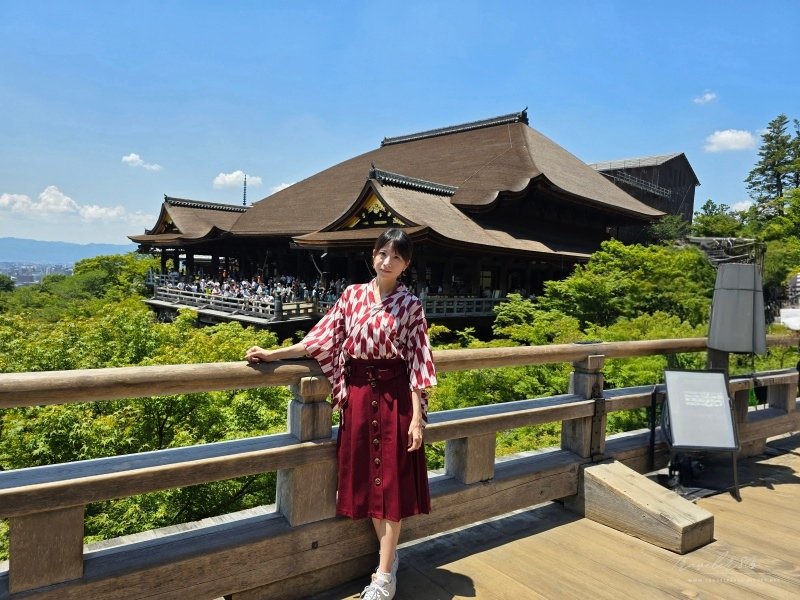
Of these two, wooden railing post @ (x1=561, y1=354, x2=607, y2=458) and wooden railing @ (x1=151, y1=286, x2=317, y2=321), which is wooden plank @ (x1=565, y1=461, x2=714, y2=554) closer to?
wooden railing post @ (x1=561, y1=354, x2=607, y2=458)

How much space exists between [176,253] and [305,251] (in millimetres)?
11375

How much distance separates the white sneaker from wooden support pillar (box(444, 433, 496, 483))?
28.9 inches

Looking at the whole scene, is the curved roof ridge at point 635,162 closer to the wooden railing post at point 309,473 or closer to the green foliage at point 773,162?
the green foliage at point 773,162

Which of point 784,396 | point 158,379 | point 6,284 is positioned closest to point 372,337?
point 158,379

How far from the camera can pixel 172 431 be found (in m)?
5.74

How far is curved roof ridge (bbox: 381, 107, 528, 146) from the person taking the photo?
28547 millimetres

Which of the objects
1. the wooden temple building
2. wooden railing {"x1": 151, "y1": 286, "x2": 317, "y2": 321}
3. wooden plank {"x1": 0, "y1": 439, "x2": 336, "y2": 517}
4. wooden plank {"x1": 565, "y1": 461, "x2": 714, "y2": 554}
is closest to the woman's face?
wooden plank {"x1": 0, "y1": 439, "x2": 336, "y2": 517}

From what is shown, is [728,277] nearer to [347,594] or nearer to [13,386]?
[347,594]

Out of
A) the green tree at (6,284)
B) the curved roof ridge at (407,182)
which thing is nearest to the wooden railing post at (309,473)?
the curved roof ridge at (407,182)

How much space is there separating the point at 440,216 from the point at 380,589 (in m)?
16.8

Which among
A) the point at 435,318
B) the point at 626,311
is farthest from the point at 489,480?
the point at 435,318

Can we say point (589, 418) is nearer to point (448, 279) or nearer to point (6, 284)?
point (448, 279)

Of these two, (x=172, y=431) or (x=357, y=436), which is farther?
(x=172, y=431)

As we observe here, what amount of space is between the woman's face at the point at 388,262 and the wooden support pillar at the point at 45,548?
51.9 inches
